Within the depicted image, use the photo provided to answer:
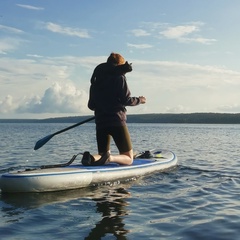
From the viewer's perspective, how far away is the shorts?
27.1 ft

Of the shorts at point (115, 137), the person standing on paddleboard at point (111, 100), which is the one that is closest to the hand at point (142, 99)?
the person standing on paddleboard at point (111, 100)

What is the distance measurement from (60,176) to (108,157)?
1.28 metres

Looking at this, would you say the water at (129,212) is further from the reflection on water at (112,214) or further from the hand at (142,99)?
the hand at (142,99)

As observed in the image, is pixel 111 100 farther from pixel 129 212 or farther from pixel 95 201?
pixel 129 212

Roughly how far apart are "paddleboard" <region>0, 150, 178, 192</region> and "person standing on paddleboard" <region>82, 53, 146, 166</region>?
34 centimetres

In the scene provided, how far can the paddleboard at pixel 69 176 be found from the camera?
24.0 ft

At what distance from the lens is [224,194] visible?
26.2 ft

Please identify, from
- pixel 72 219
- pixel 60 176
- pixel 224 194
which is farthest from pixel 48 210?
pixel 224 194

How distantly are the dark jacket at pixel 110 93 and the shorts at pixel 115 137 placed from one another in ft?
0.41

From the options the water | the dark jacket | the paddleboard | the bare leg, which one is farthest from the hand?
the water

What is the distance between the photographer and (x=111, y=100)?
811 cm

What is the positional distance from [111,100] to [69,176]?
185 cm

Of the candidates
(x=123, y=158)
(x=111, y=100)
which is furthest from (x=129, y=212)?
(x=111, y=100)

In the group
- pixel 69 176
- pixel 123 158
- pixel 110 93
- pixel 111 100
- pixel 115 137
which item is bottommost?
pixel 69 176
